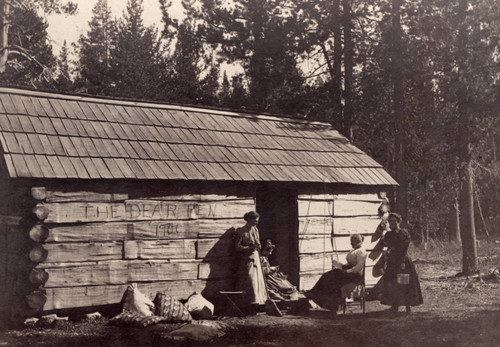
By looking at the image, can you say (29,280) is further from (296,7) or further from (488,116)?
(296,7)

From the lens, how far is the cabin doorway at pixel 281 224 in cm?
1212

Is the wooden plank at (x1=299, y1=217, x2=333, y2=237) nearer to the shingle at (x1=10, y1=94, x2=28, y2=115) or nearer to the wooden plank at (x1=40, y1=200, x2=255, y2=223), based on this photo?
the wooden plank at (x1=40, y1=200, x2=255, y2=223)

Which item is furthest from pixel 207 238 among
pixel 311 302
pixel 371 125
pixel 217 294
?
pixel 371 125

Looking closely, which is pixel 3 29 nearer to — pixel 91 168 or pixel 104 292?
pixel 91 168

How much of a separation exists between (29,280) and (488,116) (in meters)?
12.5

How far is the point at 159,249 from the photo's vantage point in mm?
10219

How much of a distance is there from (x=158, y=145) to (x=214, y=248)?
2.23m

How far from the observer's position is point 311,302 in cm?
1176

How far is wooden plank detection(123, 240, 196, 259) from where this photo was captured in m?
9.91

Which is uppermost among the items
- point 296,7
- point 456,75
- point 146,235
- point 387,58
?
point 296,7

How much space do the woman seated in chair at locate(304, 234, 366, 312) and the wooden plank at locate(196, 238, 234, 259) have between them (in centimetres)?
177

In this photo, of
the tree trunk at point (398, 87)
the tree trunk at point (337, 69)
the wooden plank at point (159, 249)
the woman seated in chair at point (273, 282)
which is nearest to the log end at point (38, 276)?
the wooden plank at point (159, 249)

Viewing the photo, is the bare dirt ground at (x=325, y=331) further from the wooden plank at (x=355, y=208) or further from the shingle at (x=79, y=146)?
the shingle at (x=79, y=146)

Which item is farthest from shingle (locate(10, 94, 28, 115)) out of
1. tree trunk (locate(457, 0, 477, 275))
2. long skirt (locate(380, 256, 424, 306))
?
tree trunk (locate(457, 0, 477, 275))
